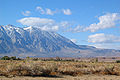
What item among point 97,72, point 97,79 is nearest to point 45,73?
point 97,79

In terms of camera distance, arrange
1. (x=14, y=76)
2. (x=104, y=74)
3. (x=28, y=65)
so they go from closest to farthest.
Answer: (x=14, y=76)
(x=28, y=65)
(x=104, y=74)

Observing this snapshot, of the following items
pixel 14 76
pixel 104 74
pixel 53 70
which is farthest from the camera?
pixel 104 74

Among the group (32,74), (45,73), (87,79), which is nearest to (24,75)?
(32,74)

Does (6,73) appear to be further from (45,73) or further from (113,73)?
(113,73)

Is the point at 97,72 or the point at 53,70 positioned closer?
the point at 53,70

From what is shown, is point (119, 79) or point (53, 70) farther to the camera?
point (53, 70)

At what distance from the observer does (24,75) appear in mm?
25141

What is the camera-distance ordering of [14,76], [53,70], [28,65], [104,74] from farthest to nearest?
[104,74] < [53,70] < [28,65] < [14,76]

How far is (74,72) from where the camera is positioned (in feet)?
95.7

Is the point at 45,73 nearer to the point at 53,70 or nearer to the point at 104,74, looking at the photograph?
the point at 53,70

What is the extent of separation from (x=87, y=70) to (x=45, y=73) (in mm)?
6638

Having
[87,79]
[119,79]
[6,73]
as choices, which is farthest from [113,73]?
[6,73]

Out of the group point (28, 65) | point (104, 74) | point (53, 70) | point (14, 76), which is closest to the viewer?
point (14, 76)

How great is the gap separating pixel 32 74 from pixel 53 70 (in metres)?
2.99
